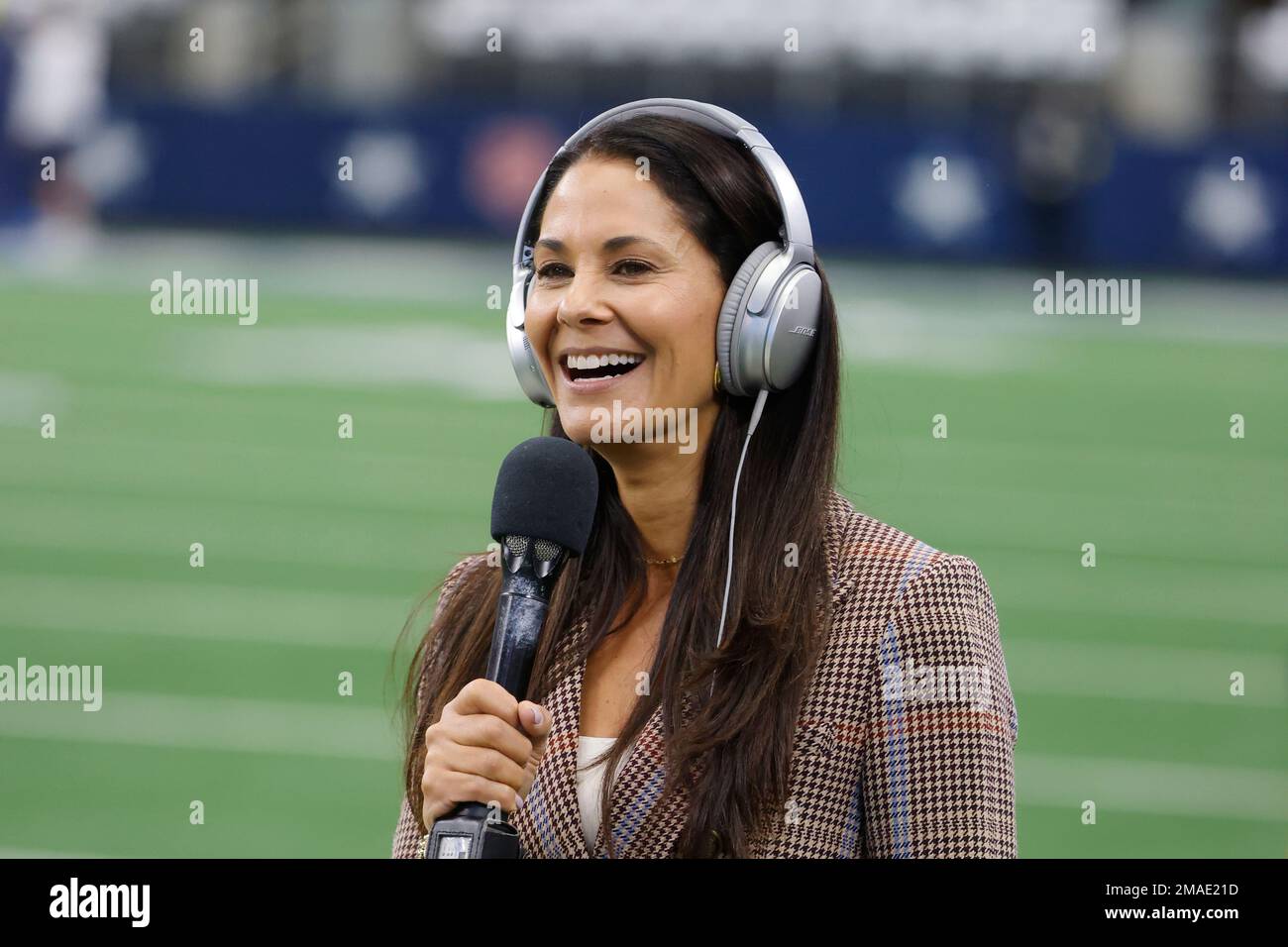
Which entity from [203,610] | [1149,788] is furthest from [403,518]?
[1149,788]

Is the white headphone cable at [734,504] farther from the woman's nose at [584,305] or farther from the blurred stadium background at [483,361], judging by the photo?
the blurred stadium background at [483,361]

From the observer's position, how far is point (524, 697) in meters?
1.79

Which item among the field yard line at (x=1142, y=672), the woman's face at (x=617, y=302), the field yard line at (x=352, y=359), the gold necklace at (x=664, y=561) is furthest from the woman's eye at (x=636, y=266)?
the field yard line at (x=352, y=359)

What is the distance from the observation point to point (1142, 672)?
692 cm

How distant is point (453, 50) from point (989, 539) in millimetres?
9586

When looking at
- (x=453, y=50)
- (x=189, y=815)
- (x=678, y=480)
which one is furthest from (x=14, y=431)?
(x=678, y=480)

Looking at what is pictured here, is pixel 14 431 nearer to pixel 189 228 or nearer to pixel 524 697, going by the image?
pixel 189 228

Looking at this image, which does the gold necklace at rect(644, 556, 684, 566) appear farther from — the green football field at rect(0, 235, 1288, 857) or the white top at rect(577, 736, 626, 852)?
the green football field at rect(0, 235, 1288, 857)

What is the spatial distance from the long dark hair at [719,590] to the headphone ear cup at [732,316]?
0.15 ft

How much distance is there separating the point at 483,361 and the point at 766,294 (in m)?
10.2

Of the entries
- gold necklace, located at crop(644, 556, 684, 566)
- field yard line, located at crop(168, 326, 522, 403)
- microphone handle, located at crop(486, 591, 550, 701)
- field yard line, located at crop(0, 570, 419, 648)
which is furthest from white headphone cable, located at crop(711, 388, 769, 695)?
field yard line, located at crop(168, 326, 522, 403)

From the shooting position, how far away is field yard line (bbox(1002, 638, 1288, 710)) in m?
6.66

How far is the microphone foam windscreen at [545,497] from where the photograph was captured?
1.88 m

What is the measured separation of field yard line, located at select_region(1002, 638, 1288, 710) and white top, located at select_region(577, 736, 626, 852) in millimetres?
4735
